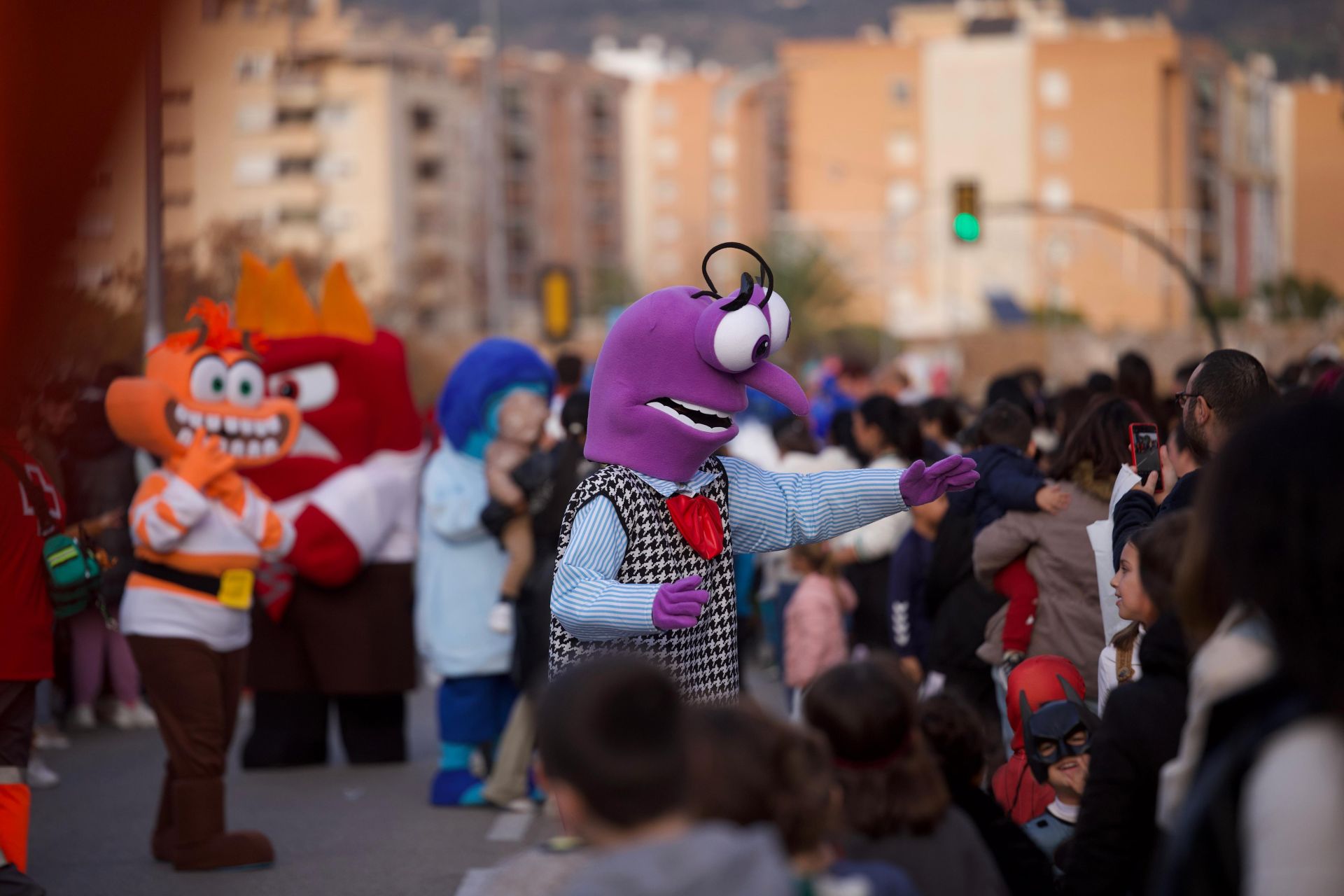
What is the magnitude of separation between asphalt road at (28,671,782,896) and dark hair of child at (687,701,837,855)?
362 centimetres

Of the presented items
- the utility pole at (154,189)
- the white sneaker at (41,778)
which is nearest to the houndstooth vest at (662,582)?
the white sneaker at (41,778)

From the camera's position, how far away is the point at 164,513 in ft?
21.8

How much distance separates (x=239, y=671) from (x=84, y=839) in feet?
4.15

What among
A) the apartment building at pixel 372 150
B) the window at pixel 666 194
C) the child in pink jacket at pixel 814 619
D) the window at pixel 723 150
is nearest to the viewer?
the child in pink jacket at pixel 814 619

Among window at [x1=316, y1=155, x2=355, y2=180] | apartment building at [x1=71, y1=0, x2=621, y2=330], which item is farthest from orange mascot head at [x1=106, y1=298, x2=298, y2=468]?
window at [x1=316, y1=155, x2=355, y2=180]

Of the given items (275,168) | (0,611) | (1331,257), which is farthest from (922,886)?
(1331,257)

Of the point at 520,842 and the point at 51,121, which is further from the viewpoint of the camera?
the point at 51,121

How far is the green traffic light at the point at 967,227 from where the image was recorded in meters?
19.8

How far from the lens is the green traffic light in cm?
1983

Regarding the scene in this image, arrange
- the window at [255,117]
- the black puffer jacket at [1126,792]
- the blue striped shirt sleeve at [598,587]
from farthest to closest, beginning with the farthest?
the window at [255,117] → the blue striped shirt sleeve at [598,587] → the black puffer jacket at [1126,792]

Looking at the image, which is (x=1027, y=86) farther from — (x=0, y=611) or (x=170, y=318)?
(x=0, y=611)

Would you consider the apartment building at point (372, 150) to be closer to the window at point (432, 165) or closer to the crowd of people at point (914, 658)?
the window at point (432, 165)

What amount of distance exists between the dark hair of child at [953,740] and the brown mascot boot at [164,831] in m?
4.11

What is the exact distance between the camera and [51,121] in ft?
46.0
